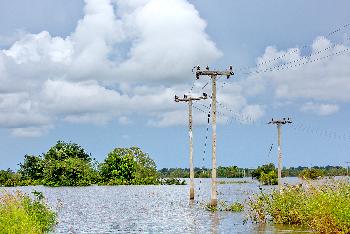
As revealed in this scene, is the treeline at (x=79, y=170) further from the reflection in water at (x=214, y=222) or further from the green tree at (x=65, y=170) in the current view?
→ the reflection in water at (x=214, y=222)

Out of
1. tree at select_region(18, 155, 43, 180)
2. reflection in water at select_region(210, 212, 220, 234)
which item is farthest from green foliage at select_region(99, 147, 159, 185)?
Result: reflection in water at select_region(210, 212, 220, 234)

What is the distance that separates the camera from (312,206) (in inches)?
1105

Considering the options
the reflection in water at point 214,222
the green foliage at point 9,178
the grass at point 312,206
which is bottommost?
the reflection in water at point 214,222

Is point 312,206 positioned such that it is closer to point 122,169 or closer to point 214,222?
point 214,222

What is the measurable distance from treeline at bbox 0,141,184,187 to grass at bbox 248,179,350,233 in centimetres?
11590

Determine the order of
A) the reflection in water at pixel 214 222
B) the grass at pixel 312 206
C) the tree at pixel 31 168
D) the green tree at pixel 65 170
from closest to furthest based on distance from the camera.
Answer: the grass at pixel 312 206 < the reflection in water at pixel 214 222 < the green tree at pixel 65 170 < the tree at pixel 31 168

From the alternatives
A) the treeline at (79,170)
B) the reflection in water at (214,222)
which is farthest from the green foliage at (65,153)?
the reflection in water at (214,222)

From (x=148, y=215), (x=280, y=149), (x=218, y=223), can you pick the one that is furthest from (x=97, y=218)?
(x=280, y=149)

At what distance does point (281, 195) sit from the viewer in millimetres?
34906

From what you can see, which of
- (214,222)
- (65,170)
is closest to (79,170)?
(65,170)

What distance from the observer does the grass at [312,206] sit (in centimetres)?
2641

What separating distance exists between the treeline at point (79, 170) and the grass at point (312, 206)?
116m

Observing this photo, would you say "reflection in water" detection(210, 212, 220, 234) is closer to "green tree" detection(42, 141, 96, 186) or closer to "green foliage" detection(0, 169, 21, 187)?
"green tree" detection(42, 141, 96, 186)

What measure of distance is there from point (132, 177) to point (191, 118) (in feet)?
325
